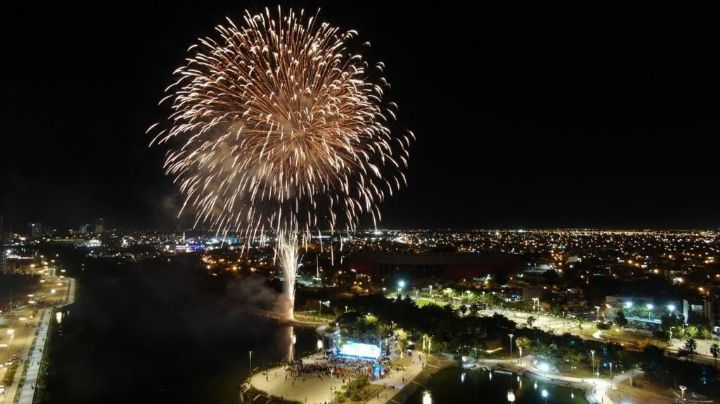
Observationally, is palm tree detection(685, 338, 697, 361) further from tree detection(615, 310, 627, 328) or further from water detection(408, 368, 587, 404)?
tree detection(615, 310, 627, 328)

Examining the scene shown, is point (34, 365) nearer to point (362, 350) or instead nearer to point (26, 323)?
point (26, 323)

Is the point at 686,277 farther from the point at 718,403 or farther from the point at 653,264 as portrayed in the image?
the point at 718,403

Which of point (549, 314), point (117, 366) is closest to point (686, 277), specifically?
point (549, 314)

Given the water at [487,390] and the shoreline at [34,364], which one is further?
the water at [487,390]

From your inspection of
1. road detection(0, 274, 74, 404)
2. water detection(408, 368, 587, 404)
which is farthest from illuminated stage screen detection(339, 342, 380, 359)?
road detection(0, 274, 74, 404)

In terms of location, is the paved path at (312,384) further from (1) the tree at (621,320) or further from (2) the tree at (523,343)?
(1) the tree at (621,320)

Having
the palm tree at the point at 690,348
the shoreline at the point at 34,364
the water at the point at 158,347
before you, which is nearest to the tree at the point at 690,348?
the palm tree at the point at 690,348
